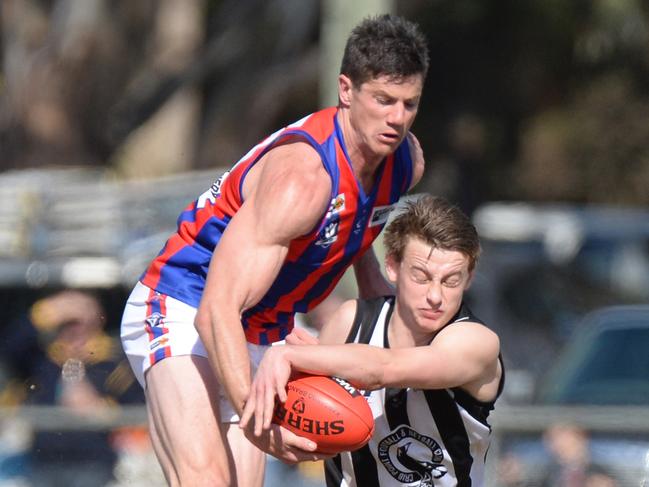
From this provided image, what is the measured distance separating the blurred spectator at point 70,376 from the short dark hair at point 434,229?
2.99m

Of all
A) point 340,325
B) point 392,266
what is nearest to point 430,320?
point 392,266

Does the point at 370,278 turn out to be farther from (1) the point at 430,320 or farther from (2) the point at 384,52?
(2) the point at 384,52

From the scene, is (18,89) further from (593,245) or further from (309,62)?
(593,245)

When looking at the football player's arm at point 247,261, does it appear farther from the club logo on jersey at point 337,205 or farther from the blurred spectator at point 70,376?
the blurred spectator at point 70,376

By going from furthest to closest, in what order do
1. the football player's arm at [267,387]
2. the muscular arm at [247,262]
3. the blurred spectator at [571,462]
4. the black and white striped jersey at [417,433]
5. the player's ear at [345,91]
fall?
the blurred spectator at [571,462] < the black and white striped jersey at [417,433] < the player's ear at [345,91] < the muscular arm at [247,262] < the football player's arm at [267,387]

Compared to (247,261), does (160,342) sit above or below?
below

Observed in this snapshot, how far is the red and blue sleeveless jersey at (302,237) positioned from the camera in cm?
445

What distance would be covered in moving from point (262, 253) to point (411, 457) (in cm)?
101

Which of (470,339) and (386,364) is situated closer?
(386,364)

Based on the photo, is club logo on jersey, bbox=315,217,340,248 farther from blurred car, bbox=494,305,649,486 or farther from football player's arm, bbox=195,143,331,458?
blurred car, bbox=494,305,649,486

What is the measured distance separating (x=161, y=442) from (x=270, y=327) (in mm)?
582

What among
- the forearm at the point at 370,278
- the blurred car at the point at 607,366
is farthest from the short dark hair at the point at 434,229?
the blurred car at the point at 607,366

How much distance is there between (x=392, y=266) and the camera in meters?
4.62

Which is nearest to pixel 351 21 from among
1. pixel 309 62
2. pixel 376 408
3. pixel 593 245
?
pixel 376 408
